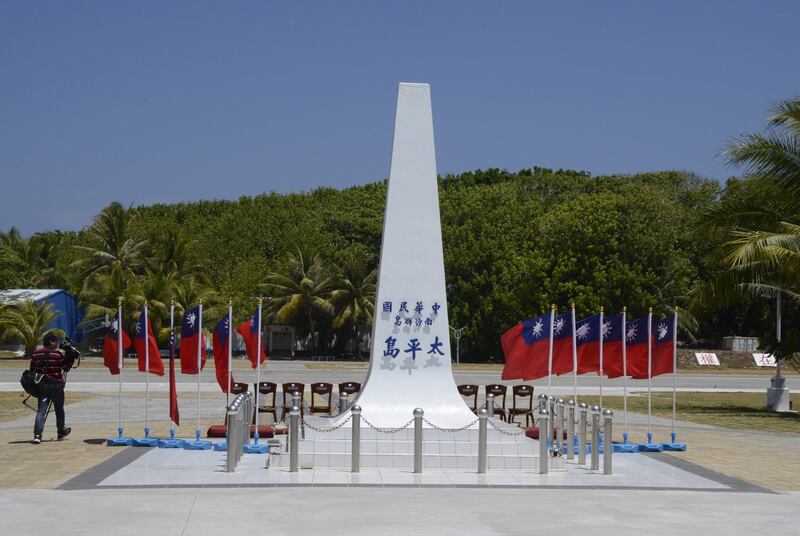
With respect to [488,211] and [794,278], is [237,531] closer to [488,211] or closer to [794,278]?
[794,278]

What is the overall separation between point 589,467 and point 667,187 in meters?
59.2

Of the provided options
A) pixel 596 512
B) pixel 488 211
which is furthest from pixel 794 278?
pixel 488 211

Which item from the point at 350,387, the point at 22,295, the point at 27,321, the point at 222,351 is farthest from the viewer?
the point at 22,295

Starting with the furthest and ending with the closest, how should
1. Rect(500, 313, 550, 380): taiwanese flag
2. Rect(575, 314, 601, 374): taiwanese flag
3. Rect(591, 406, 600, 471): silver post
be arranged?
Rect(575, 314, 601, 374): taiwanese flag → Rect(500, 313, 550, 380): taiwanese flag → Rect(591, 406, 600, 471): silver post

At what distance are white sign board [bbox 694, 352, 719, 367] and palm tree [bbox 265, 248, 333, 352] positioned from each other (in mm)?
22777

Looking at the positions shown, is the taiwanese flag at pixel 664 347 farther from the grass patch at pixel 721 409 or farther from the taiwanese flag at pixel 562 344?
the grass patch at pixel 721 409

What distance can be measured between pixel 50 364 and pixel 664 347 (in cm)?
1188

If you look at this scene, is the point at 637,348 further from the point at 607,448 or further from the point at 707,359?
the point at 707,359

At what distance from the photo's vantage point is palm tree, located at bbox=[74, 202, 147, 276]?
230 feet

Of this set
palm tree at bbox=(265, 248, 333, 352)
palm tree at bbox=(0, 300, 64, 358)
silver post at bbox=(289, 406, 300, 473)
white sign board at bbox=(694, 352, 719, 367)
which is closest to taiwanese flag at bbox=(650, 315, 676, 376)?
silver post at bbox=(289, 406, 300, 473)

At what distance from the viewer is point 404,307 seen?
19.5m

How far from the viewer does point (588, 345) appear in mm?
21969

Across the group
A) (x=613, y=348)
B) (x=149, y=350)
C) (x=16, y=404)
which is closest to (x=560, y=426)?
(x=613, y=348)

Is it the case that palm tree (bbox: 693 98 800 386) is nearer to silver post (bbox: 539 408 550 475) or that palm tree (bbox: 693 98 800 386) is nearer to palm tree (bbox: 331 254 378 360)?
silver post (bbox: 539 408 550 475)
